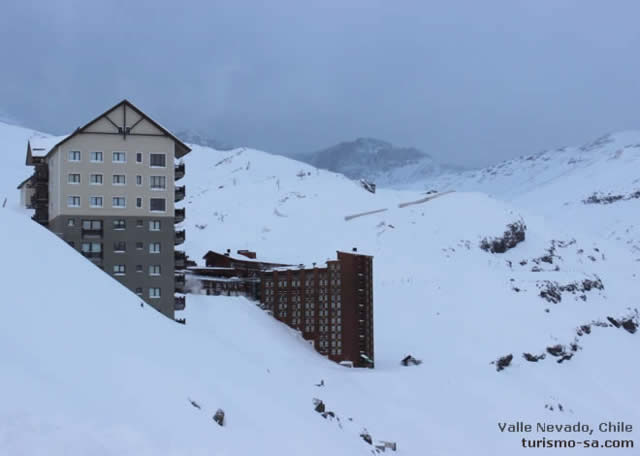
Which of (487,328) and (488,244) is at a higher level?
(488,244)

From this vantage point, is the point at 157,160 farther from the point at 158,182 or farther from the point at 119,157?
the point at 119,157

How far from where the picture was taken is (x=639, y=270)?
98938 millimetres

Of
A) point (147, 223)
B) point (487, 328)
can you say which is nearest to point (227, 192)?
point (487, 328)

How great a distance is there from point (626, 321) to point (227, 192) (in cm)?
6054

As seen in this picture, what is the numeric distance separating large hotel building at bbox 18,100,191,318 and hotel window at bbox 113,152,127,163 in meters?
0.06

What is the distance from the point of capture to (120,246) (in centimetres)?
5134

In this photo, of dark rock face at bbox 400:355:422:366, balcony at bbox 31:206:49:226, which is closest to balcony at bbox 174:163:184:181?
balcony at bbox 31:206:49:226

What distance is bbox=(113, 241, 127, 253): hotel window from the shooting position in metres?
51.2

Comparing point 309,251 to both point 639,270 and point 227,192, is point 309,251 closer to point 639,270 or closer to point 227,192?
point 227,192

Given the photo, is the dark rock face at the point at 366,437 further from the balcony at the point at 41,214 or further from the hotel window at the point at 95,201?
the balcony at the point at 41,214

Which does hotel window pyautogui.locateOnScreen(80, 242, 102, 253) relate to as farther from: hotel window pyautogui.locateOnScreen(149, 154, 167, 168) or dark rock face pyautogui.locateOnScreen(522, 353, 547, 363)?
dark rock face pyautogui.locateOnScreen(522, 353, 547, 363)

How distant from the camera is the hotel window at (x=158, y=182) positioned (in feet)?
173

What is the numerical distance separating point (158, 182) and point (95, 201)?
4.15 metres

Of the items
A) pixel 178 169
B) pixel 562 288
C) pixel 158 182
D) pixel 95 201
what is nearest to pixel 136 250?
pixel 95 201
